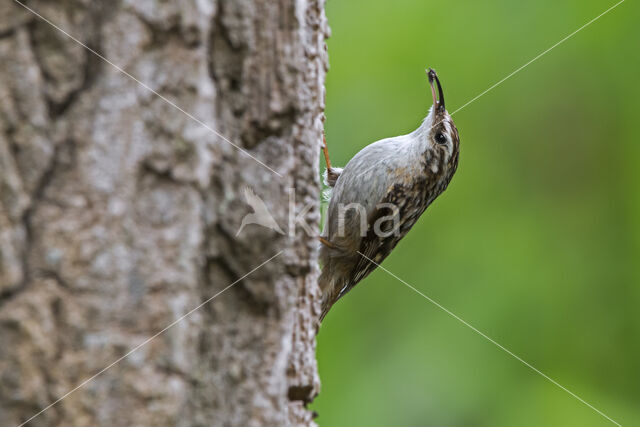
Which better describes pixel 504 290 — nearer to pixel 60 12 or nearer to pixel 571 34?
pixel 571 34

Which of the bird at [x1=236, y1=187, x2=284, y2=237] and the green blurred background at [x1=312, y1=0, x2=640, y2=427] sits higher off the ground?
the bird at [x1=236, y1=187, x2=284, y2=237]

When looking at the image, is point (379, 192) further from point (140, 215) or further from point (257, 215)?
point (140, 215)

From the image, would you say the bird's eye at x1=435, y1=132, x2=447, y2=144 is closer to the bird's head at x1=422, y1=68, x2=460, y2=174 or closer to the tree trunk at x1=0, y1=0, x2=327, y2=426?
the bird's head at x1=422, y1=68, x2=460, y2=174

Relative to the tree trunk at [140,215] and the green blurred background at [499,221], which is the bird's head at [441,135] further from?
the tree trunk at [140,215]

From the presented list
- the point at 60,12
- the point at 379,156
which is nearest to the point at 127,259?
the point at 60,12

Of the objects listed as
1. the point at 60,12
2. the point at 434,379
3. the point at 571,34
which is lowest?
the point at 434,379

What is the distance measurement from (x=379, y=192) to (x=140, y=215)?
2.27 meters

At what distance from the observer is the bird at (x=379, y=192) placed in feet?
10.6

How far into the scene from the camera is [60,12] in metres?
1.03

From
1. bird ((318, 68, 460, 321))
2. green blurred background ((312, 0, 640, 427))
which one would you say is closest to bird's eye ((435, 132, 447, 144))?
bird ((318, 68, 460, 321))

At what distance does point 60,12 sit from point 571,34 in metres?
3.71

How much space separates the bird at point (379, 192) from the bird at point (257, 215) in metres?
1.98

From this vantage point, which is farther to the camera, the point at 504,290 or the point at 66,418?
the point at 504,290

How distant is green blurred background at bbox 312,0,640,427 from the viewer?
4.05 m
